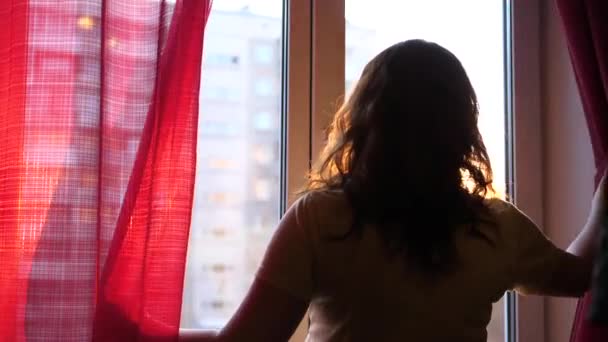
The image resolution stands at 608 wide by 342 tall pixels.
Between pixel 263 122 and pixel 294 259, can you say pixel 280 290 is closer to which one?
pixel 294 259

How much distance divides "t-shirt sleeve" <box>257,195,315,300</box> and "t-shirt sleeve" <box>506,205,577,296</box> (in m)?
0.34

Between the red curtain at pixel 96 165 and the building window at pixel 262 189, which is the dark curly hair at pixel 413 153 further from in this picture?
the building window at pixel 262 189

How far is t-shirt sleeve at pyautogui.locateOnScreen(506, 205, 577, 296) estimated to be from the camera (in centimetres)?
121

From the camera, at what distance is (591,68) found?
1.42 meters

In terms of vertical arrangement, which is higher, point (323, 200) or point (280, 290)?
point (323, 200)

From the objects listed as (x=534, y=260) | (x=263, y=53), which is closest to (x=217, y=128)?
(x=263, y=53)

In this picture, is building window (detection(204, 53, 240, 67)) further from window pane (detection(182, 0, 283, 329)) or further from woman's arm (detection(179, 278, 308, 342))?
woman's arm (detection(179, 278, 308, 342))

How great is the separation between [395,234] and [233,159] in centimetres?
57

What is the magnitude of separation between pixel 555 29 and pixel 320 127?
62cm

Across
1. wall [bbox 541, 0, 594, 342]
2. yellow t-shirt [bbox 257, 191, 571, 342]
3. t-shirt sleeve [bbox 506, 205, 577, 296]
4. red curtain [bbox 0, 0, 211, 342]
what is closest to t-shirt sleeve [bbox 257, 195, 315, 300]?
yellow t-shirt [bbox 257, 191, 571, 342]

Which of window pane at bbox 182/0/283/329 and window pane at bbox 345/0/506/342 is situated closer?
window pane at bbox 182/0/283/329

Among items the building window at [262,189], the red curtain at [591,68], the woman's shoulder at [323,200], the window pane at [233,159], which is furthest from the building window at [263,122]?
the red curtain at [591,68]

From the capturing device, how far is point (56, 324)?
1133 mm

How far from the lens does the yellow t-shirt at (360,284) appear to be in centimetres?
108
